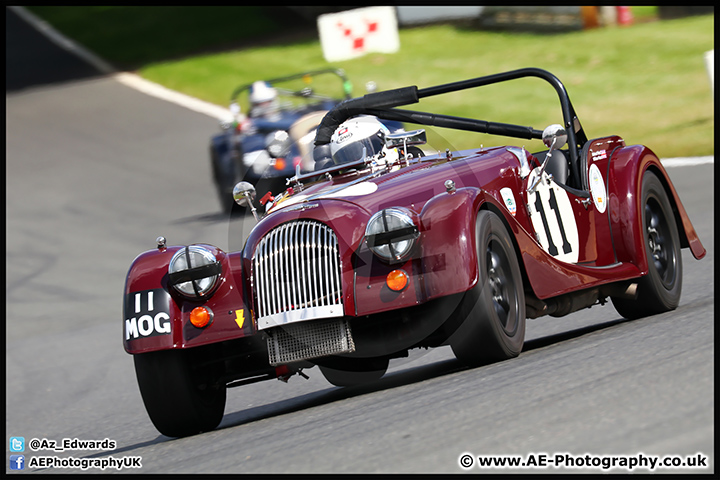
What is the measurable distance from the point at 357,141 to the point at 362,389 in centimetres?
152

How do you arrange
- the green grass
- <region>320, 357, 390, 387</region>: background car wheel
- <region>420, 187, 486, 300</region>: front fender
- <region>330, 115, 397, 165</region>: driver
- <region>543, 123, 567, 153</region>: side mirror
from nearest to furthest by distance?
<region>420, 187, 486, 300</region>: front fender
<region>320, 357, 390, 387</region>: background car wheel
<region>543, 123, 567, 153</region>: side mirror
<region>330, 115, 397, 165</region>: driver
the green grass

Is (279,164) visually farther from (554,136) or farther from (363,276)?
(554,136)

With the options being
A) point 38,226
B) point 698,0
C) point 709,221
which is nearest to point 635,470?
point 709,221

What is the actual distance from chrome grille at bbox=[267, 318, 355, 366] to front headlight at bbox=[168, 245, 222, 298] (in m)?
0.43

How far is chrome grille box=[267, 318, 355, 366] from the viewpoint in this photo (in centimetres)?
554

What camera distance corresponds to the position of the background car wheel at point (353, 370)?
6.03 metres

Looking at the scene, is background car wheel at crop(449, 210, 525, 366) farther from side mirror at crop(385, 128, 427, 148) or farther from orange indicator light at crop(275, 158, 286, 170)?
orange indicator light at crop(275, 158, 286, 170)

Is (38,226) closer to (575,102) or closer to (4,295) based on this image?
(4,295)

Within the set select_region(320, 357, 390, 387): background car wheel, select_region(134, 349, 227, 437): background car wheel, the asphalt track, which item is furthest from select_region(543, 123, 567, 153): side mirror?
select_region(134, 349, 227, 437): background car wheel

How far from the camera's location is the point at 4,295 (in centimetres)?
1427

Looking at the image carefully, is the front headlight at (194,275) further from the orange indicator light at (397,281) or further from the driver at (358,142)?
the driver at (358,142)

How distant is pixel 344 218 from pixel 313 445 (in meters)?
1.56

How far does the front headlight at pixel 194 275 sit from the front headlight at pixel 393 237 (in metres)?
0.92

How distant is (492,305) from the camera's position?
18.1 feet
